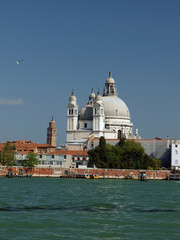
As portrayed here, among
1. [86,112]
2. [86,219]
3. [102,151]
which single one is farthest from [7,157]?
[86,219]

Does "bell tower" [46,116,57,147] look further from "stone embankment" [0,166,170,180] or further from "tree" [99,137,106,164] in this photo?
"stone embankment" [0,166,170,180]

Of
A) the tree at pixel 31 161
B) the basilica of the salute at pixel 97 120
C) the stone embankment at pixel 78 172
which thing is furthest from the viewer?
the basilica of the salute at pixel 97 120

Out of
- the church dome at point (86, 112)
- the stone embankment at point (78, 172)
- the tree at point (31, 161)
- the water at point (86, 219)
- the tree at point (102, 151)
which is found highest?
the church dome at point (86, 112)

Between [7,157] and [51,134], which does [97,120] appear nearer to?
[51,134]

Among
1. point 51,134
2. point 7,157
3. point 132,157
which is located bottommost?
point 7,157

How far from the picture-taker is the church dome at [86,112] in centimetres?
10181

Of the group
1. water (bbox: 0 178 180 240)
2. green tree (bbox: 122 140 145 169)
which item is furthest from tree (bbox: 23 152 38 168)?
water (bbox: 0 178 180 240)

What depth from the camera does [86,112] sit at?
10250 cm

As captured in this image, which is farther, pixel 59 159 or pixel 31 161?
pixel 59 159

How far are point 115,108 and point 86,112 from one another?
5.88m

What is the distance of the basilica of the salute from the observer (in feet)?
324

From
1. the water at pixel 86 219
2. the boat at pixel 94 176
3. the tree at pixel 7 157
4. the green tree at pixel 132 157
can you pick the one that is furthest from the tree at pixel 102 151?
the water at pixel 86 219

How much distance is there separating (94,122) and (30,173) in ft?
87.5

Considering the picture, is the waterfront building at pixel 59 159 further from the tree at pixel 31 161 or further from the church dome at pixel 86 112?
the church dome at pixel 86 112
